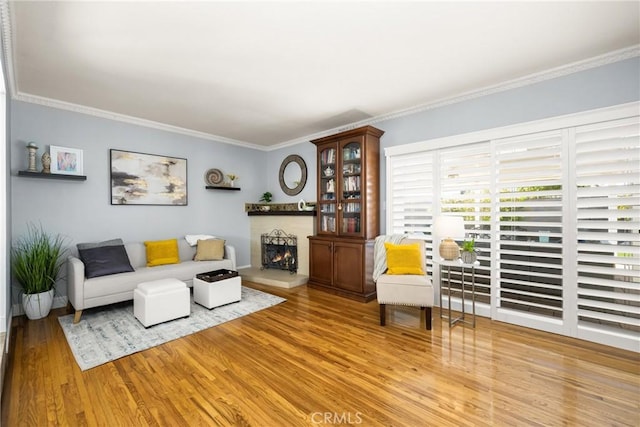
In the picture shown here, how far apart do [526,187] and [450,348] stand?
1883 millimetres

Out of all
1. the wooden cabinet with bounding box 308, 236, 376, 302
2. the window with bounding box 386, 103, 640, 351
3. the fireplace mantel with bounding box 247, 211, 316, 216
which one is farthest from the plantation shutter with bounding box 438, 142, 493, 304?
the fireplace mantel with bounding box 247, 211, 316, 216

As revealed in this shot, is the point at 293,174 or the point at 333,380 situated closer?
the point at 333,380

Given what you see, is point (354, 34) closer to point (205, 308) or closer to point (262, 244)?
point (205, 308)

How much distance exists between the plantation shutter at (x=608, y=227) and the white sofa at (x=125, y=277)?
4.45 m

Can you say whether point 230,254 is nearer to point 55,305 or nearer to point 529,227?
point 55,305

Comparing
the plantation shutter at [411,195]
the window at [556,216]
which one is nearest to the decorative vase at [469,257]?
the window at [556,216]

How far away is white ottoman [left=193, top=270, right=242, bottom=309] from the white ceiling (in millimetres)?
2272

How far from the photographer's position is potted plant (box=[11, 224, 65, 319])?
3201 mm

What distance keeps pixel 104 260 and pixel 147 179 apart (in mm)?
1451

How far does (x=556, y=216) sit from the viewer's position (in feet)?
9.38

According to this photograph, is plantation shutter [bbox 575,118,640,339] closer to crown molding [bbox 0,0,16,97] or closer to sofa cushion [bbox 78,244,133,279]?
crown molding [bbox 0,0,16,97]

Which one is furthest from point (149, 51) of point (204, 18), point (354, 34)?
point (354, 34)

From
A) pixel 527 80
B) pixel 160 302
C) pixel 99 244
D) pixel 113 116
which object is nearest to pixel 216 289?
pixel 160 302

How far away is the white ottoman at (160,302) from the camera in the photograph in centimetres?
304
